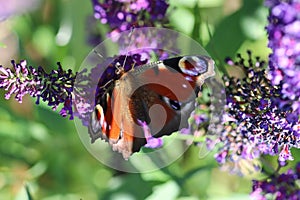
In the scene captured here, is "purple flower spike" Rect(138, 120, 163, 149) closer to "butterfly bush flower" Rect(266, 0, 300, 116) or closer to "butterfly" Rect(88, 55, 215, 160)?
Answer: "butterfly" Rect(88, 55, 215, 160)

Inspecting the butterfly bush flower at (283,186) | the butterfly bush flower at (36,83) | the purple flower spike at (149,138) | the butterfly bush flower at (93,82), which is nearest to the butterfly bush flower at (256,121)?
the butterfly bush flower at (283,186)

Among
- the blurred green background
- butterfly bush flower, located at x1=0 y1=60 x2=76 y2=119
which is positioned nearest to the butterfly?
butterfly bush flower, located at x1=0 y1=60 x2=76 y2=119

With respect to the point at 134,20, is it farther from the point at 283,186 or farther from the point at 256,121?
the point at 283,186

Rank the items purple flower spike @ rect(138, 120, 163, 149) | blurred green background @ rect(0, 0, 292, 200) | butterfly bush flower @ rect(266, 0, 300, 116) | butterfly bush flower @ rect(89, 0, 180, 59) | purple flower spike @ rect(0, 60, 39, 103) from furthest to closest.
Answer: blurred green background @ rect(0, 0, 292, 200) → butterfly bush flower @ rect(89, 0, 180, 59) → purple flower spike @ rect(138, 120, 163, 149) → purple flower spike @ rect(0, 60, 39, 103) → butterfly bush flower @ rect(266, 0, 300, 116)

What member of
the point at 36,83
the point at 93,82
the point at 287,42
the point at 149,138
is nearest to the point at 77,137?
the point at 149,138

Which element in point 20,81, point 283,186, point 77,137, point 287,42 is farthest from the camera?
point 77,137

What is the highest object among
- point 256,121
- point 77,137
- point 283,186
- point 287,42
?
point 287,42

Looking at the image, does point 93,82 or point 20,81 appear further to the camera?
point 93,82

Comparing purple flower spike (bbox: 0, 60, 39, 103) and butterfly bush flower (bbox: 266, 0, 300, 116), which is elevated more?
butterfly bush flower (bbox: 266, 0, 300, 116)
